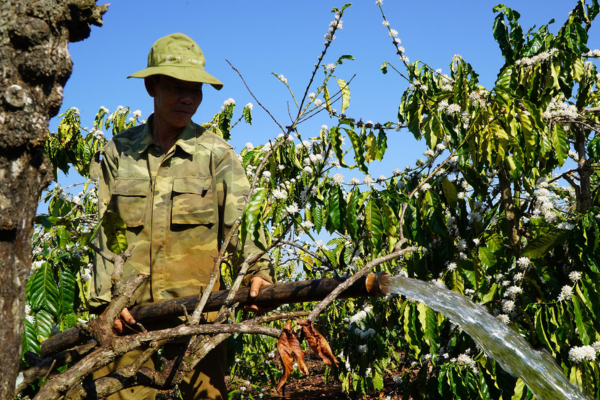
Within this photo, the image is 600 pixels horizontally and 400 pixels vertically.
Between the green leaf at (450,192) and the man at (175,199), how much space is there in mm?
1338

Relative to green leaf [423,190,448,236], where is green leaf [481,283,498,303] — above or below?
below

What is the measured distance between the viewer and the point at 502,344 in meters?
2.98

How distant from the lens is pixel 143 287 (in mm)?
3037

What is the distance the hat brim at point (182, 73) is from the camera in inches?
111

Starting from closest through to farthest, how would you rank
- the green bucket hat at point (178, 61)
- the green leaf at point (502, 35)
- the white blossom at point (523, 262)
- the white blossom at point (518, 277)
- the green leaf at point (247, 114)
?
the green bucket hat at point (178, 61) < the white blossom at point (523, 262) < the white blossom at point (518, 277) < the green leaf at point (502, 35) < the green leaf at point (247, 114)

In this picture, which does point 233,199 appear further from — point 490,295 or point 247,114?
point 247,114

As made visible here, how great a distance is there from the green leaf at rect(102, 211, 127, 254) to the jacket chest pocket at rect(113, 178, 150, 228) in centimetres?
82

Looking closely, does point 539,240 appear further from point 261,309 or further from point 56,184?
point 56,184

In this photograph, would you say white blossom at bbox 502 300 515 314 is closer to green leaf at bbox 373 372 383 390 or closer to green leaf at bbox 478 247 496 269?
green leaf at bbox 478 247 496 269

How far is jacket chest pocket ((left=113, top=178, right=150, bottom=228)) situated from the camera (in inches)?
119

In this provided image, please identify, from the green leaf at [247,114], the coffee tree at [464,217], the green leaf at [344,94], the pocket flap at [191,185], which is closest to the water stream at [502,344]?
the coffee tree at [464,217]

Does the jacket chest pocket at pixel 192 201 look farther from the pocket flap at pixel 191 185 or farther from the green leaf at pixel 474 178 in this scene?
the green leaf at pixel 474 178

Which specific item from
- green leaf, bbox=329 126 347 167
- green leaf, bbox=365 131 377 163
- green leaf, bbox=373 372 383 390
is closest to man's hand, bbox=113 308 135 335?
green leaf, bbox=329 126 347 167

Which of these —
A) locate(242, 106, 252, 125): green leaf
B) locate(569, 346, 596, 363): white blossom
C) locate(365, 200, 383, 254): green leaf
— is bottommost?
locate(569, 346, 596, 363): white blossom
